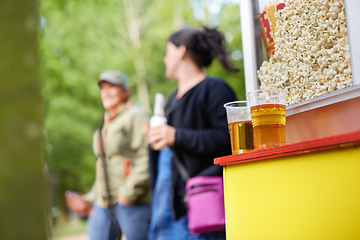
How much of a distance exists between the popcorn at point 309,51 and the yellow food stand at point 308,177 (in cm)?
3

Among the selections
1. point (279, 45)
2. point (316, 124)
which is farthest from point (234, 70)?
point (316, 124)

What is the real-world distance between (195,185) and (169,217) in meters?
0.25

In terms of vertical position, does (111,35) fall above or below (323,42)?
above

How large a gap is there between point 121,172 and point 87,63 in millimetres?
7501

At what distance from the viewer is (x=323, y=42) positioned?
113 centimetres

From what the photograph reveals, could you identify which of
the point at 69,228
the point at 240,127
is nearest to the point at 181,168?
the point at 240,127

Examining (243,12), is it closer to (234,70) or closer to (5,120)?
(234,70)

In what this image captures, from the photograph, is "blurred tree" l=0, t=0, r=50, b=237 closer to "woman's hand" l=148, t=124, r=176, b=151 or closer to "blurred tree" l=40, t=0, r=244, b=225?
"woman's hand" l=148, t=124, r=176, b=151

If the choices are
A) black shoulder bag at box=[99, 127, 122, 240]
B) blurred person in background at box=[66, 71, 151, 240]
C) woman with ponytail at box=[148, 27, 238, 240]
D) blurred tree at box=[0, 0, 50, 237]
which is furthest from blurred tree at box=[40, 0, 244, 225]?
woman with ponytail at box=[148, 27, 238, 240]

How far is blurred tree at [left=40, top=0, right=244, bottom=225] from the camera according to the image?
9812 millimetres

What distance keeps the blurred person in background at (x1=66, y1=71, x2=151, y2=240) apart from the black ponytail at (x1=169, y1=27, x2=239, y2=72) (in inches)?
28.3

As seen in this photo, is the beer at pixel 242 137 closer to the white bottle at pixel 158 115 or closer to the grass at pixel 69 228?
the white bottle at pixel 158 115

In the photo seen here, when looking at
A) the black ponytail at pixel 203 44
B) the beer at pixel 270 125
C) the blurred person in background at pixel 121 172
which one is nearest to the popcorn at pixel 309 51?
the beer at pixel 270 125

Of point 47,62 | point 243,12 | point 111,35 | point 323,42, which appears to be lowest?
point 323,42
